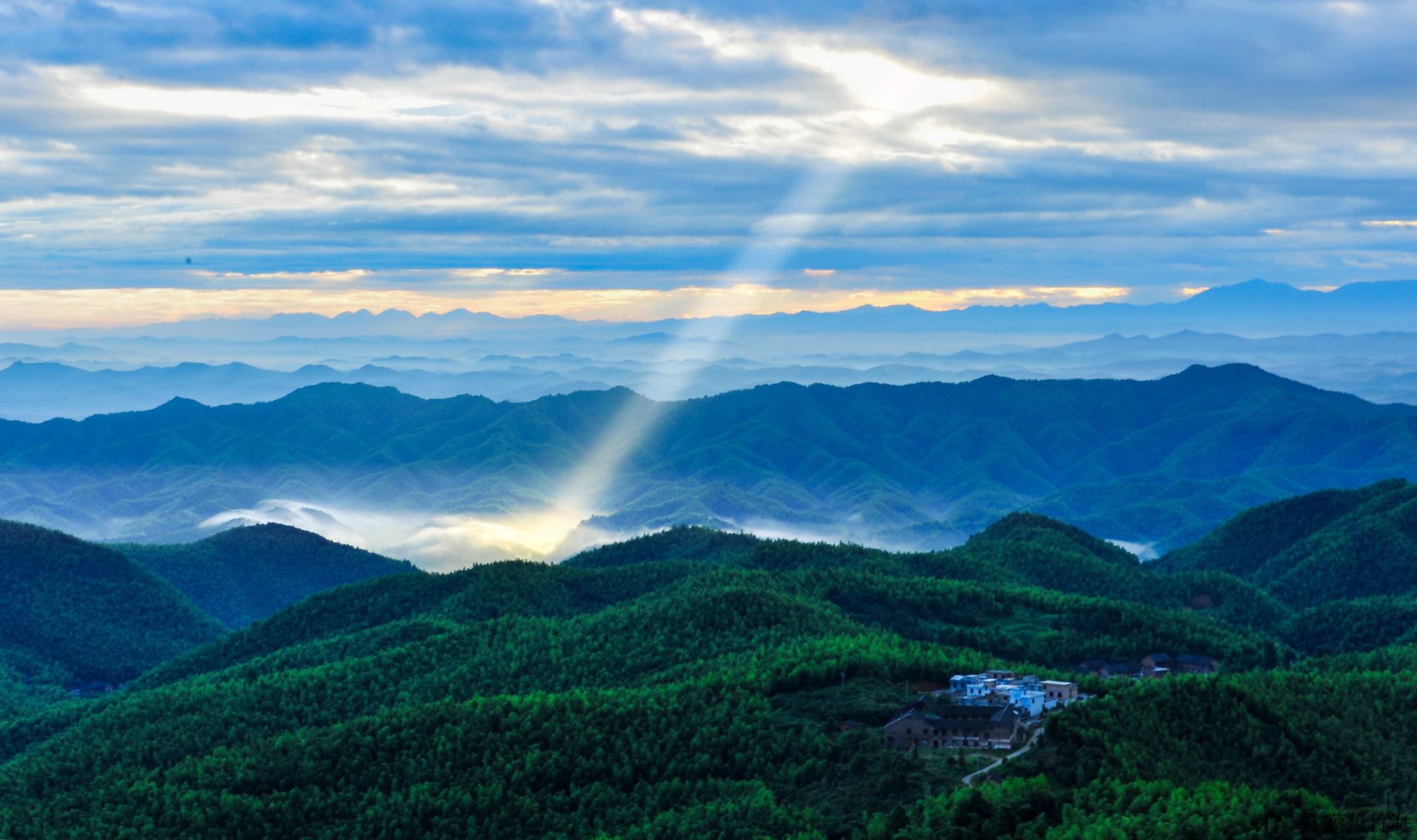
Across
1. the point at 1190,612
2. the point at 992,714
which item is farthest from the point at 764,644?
the point at 1190,612

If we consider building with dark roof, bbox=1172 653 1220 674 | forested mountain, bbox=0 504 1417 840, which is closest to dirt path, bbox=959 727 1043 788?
forested mountain, bbox=0 504 1417 840

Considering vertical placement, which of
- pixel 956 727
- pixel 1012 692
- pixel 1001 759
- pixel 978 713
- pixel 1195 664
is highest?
pixel 1012 692

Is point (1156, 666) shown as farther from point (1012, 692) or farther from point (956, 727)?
point (956, 727)

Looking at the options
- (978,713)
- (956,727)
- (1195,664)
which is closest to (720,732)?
(956,727)

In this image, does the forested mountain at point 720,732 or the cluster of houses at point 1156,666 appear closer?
the forested mountain at point 720,732

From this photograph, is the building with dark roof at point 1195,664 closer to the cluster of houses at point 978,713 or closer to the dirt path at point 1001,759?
the cluster of houses at point 978,713

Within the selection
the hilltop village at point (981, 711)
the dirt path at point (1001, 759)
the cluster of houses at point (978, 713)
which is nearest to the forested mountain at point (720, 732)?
the dirt path at point (1001, 759)

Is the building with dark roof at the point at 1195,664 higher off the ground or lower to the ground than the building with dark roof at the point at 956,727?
lower
